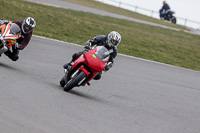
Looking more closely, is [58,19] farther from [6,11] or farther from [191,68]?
[191,68]

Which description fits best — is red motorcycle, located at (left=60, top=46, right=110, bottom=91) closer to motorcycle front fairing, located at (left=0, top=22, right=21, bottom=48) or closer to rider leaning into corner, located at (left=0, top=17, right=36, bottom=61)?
motorcycle front fairing, located at (left=0, top=22, right=21, bottom=48)

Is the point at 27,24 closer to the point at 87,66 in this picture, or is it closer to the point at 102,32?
the point at 87,66

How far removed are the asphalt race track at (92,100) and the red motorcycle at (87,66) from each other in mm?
302

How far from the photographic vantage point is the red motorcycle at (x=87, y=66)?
9008 millimetres

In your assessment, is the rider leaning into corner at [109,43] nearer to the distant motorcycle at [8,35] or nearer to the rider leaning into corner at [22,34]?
the distant motorcycle at [8,35]

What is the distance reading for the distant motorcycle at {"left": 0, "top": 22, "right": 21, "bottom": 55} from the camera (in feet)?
34.1

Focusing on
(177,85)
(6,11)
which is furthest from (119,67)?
(6,11)

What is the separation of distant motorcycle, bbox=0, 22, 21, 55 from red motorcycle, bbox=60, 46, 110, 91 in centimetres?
195

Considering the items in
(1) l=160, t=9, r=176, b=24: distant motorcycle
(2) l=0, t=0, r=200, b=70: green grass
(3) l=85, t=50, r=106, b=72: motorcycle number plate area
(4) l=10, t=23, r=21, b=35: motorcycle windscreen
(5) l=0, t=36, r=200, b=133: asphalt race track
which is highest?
(3) l=85, t=50, r=106, b=72: motorcycle number plate area

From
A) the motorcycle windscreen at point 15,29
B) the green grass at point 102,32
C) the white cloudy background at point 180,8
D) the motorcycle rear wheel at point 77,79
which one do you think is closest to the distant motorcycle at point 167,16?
the white cloudy background at point 180,8

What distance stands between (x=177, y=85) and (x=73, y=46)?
5.54 metres

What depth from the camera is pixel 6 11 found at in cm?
2162

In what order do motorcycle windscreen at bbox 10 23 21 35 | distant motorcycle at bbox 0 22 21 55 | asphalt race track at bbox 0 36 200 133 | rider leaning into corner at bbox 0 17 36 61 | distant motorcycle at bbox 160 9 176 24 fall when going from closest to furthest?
asphalt race track at bbox 0 36 200 133 < distant motorcycle at bbox 0 22 21 55 < motorcycle windscreen at bbox 10 23 21 35 < rider leaning into corner at bbox 0 17 36 61 < distant motorcycle at bbox 160 9 176 24

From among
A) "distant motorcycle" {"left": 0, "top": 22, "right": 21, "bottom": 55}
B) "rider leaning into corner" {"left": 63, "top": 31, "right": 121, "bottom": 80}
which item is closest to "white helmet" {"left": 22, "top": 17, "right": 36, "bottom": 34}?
"distant motorcycle" {"left": 0, "top": 22, "right": 21, "bottom": 55}
